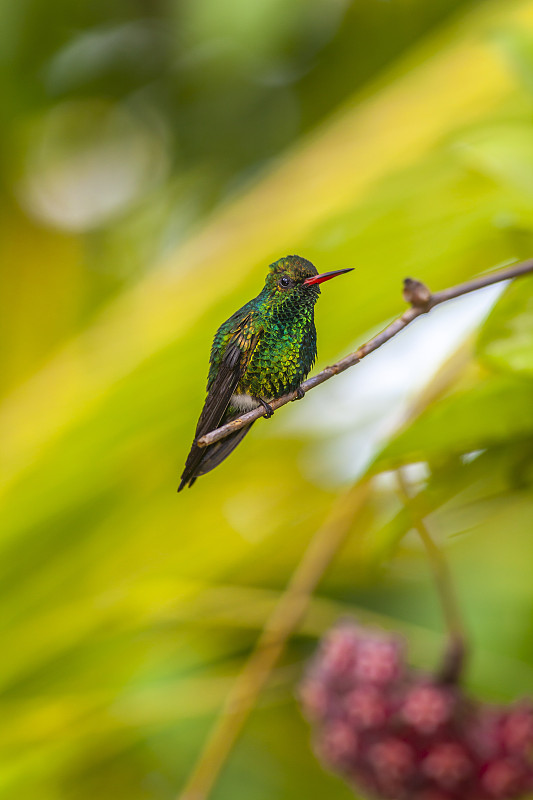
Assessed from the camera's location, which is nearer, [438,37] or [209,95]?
[438,37]

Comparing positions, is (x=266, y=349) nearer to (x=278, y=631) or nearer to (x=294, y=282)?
(x=294, y=282)

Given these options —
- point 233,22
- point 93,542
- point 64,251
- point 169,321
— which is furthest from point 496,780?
point 64,251

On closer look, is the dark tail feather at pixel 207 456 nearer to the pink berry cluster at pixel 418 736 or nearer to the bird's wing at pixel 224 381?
the bird's wing at pixel 224 381

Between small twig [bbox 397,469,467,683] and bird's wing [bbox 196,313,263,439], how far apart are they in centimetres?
17

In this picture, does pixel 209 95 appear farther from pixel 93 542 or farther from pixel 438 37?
pixel 93 542

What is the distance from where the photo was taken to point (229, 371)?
0.20m

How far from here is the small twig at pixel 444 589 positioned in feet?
1.17

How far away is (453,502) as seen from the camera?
1.28 ft

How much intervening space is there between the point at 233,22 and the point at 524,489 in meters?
0.73

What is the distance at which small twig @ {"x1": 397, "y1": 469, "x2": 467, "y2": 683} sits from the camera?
0.36 metres

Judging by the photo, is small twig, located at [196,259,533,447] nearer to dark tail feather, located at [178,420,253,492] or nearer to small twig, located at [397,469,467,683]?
dark tail feather, located at [178,420,253,492]

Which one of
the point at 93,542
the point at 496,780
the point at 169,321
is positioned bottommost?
the point at 496,780

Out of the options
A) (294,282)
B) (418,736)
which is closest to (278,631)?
(418,736)

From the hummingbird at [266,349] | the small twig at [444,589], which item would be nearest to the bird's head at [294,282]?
the hummingbird at [266,349]
